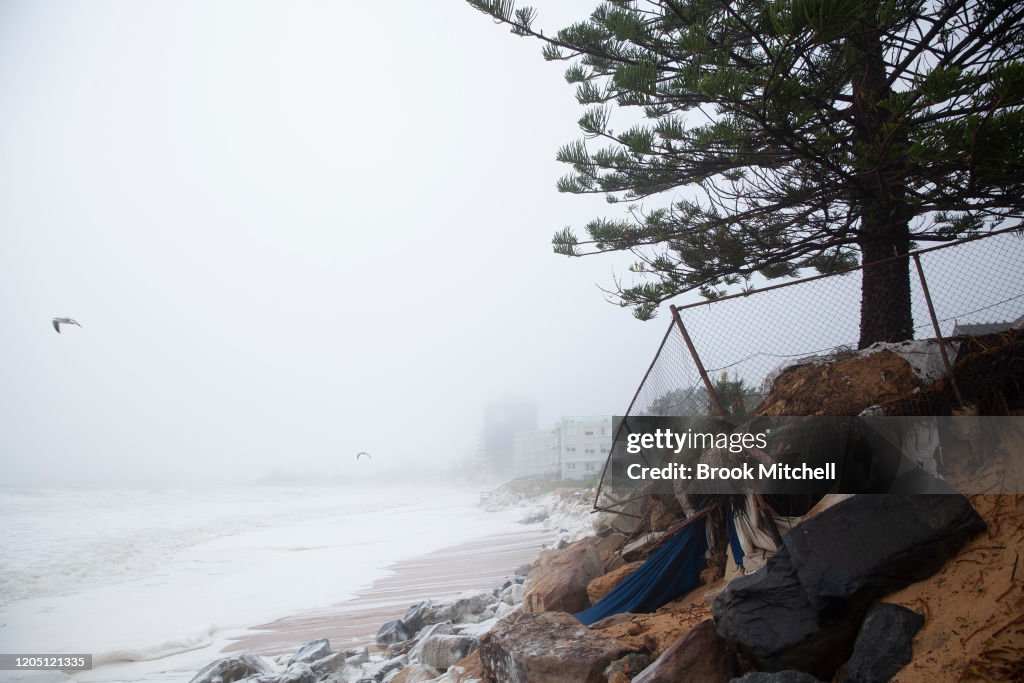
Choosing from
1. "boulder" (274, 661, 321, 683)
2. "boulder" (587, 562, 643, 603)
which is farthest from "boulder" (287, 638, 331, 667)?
"boulder" (587, 562, 643, 603)

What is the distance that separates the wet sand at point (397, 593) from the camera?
7559mm

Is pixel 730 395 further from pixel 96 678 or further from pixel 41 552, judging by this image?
pixel 41 552

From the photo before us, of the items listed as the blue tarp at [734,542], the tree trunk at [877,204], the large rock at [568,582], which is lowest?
the large rock at [568,582]

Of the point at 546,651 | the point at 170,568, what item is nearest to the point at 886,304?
the point at 546,651

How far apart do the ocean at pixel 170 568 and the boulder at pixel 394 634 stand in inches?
82.2

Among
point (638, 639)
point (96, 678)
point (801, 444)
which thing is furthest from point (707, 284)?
point (96, 678)

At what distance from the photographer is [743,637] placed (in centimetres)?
302

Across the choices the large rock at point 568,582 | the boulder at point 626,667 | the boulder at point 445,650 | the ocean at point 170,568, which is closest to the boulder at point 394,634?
the boulder at point 445,650

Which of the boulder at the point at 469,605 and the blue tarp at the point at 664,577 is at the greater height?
the blue tarp at the point at 664,577

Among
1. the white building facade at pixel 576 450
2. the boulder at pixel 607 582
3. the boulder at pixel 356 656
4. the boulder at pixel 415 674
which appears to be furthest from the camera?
the white building facade at pixel 576 450

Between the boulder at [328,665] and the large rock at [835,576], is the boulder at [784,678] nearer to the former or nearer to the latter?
the large rock at [835,576]

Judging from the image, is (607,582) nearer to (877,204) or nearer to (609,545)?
(609,545)

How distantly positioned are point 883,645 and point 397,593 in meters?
8.99

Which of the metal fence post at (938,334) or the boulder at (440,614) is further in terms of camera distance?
the boulder at (440,614)
